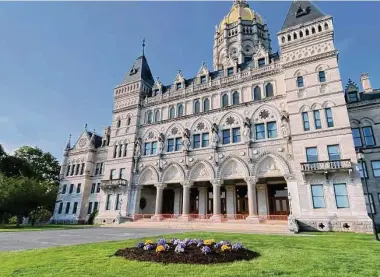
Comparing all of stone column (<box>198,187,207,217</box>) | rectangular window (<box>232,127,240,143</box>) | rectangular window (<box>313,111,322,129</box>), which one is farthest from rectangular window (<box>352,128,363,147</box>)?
stone column (<box>198,187,207,217</box>)

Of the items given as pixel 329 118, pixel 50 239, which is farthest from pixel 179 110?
pixel 50 239

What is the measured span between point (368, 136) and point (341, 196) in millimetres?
9726

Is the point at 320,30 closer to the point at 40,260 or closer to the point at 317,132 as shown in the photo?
the point at 317,132

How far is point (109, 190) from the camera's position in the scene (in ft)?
121

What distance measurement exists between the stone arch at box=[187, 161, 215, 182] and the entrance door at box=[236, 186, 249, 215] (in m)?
4.74

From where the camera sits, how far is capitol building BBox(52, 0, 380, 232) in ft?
78.4

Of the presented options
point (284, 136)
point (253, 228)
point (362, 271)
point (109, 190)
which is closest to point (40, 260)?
point (362, 271)

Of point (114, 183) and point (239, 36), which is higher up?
point (239, 36)

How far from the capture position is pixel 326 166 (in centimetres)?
2319

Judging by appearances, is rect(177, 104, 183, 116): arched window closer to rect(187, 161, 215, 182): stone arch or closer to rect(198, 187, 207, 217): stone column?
rect(187, 161, 215, 182): stone arch

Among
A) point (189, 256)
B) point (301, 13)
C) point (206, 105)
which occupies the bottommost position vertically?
point (189, 256)

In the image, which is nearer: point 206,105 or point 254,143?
point 254,143

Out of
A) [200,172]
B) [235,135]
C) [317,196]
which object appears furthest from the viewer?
[200,172]

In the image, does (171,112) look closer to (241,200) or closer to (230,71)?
(230,71)
